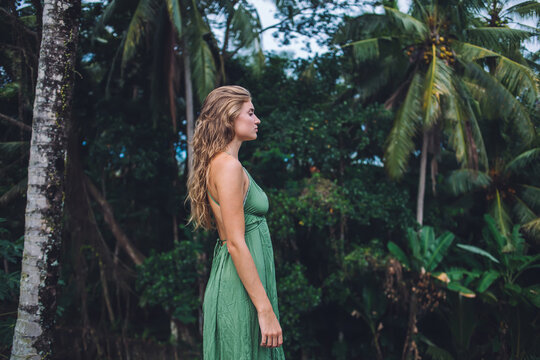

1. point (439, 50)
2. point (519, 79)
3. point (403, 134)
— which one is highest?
point (439, 50)

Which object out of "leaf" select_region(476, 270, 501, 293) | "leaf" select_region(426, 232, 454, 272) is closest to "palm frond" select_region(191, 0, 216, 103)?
"leaf" select_region(426, 232, 454, 272)

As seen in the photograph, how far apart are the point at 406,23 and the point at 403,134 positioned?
8.14ft

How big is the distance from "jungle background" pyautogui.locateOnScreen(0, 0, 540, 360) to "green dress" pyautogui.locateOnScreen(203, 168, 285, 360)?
7.24 m

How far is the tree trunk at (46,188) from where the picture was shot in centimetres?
325

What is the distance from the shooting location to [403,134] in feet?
34.1

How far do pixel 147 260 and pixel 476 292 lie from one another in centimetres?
727

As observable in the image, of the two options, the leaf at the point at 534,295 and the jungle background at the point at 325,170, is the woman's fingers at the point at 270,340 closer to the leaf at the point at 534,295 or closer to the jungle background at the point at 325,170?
the jungle background at the point at 325,170

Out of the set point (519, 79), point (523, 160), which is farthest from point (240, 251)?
point (523, 160)

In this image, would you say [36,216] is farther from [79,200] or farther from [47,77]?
[79,200]

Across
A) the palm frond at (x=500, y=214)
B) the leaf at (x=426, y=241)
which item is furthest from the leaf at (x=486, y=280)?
the palm frond at (x=500, y=214)

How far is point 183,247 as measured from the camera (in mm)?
9602

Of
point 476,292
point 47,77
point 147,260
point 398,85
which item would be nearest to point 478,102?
point 398,85

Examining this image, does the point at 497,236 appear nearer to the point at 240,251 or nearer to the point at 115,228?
the point at 115,228

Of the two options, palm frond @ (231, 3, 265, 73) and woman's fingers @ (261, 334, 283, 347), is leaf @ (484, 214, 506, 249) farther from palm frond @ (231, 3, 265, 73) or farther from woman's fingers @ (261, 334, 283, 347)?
woman's fingers @ (261, 334, 283, 347)
